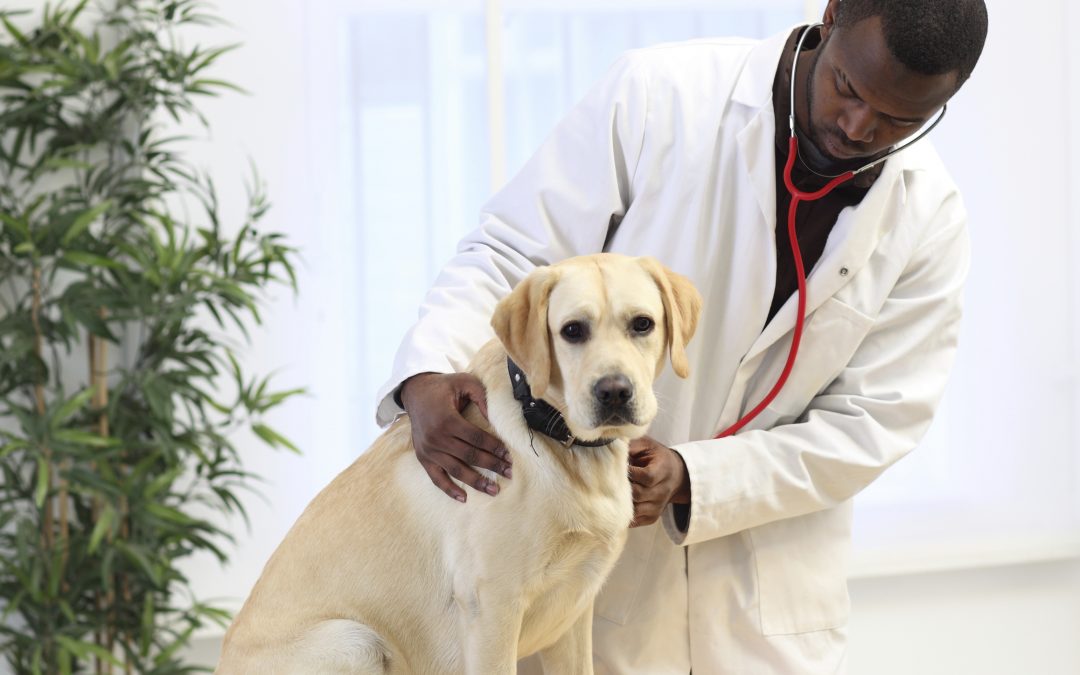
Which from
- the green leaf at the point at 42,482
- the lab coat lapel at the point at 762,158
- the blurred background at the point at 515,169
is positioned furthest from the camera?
the blurred background at the point at 515,169

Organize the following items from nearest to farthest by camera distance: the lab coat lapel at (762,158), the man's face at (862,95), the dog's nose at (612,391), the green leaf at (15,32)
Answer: the dog's nose at (612,391) < the man's face at (862,95) < the lab coat lapel at (762,158) < the green leaf at (15,32)

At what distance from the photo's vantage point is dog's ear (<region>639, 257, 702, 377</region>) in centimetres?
125

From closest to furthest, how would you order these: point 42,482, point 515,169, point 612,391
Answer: point 612,391 < point 42,482 < point 515,169

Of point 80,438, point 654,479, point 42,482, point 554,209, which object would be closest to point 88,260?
point 80,438

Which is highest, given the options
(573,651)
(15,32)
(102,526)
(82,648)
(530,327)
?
(15,32)

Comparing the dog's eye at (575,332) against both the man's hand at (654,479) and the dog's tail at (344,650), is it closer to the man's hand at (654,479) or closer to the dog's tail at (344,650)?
the man's hand at (654,479)

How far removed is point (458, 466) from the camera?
1236 mm

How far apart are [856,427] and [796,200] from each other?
1.15ft

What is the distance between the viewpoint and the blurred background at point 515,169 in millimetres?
3266

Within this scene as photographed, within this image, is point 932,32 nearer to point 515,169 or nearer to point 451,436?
point 451,436

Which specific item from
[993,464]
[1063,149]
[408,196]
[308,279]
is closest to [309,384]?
[308,279]

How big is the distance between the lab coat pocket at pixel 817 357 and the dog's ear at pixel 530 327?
0.48 metres

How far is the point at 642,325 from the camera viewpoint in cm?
123

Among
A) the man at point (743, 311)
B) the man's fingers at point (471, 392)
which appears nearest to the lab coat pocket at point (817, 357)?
the man at point (743, 311)
